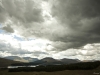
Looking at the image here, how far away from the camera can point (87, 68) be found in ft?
525

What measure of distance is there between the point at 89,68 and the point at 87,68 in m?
2.42

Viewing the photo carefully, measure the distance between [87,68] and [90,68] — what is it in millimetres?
3607

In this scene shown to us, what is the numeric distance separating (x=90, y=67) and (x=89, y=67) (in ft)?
4.07

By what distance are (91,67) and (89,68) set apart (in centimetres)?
310

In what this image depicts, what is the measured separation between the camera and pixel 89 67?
529 feet

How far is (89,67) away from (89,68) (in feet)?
4.66

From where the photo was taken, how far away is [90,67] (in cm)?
16138

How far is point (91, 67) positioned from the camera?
6353 inches

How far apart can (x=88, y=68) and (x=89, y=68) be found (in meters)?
1.51

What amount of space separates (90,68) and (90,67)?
4.93 ft

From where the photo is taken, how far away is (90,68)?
160m

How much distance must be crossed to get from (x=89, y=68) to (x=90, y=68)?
1.19 m

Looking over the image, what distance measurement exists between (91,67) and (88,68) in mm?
4524
